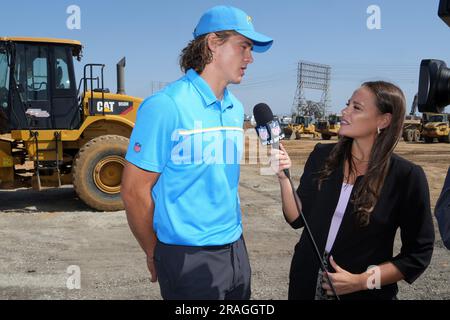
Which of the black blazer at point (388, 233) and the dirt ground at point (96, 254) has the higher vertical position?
the black blazer at point (388, 233)

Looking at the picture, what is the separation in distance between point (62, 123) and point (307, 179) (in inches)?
257

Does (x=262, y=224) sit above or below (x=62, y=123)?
below

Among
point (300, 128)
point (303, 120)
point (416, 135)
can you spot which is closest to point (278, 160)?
point (416, 135)

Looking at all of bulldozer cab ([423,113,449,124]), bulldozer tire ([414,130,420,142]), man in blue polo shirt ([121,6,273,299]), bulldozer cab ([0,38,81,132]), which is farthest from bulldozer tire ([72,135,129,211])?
bulldozer tire ([414,130,420,142])

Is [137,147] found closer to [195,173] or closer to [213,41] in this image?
[195,173]

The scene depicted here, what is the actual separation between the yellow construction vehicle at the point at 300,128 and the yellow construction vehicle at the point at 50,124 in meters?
28.6

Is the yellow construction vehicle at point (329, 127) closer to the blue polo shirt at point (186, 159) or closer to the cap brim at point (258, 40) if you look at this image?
the cap brim at point (258, 40)

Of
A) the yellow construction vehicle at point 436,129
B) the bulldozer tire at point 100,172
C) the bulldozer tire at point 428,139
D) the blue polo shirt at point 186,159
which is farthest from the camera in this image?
the bulldozer tire at point 428,139

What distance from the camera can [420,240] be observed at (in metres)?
2.01

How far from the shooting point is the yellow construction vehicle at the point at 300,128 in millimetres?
35562

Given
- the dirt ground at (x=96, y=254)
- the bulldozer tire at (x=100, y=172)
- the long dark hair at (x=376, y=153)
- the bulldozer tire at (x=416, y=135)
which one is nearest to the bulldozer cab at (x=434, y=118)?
the bulldozer tire at (x=416, y=135)

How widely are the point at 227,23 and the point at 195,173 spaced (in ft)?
2.35

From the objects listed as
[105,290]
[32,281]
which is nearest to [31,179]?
[32,281]
